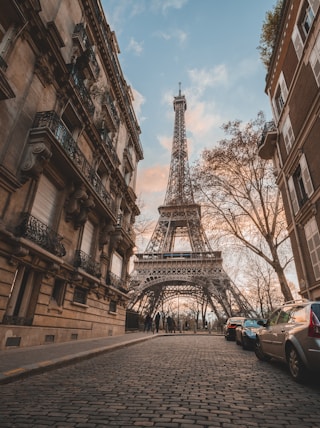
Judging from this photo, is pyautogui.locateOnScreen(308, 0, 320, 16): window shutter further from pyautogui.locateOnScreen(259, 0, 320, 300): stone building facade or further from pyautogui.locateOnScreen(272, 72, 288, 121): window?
pyautogui.locateOnScreen(272, 72, 288, 121): window

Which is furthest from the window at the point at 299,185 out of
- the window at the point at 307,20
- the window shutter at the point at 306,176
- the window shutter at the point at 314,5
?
the window shutter at the point at 314,5

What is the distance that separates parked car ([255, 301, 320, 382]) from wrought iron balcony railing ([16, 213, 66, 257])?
302 inches

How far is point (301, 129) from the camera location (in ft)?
40.0

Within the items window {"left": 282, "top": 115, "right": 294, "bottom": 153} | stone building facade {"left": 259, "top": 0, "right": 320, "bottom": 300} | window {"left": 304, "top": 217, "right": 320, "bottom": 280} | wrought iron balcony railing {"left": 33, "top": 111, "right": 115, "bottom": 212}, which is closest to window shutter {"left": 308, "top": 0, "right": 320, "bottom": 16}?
stone building facade {"left": 259, "top": 0, "right": 320, "bottom": 300}

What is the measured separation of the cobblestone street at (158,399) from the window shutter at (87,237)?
26.1ft

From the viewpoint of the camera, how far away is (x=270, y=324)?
7551mm

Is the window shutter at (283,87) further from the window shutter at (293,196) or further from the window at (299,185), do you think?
the window shutter at (293,196)

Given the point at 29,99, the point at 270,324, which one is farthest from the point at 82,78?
the point at 270,324

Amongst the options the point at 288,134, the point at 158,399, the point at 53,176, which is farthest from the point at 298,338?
the point at 288,134

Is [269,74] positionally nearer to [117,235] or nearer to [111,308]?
[117,235]

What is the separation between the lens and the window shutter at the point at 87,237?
1355 cm

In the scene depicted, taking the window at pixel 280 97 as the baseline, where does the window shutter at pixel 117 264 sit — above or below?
below

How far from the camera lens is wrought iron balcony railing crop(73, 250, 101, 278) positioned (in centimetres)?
1201

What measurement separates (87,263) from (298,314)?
31.9ft
